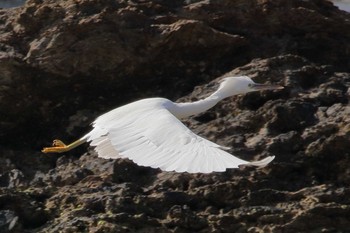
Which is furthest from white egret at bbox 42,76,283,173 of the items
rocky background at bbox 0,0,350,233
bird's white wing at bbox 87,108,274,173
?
rocky background at bbox 0,0,350,233

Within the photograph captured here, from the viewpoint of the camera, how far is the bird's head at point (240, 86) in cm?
749

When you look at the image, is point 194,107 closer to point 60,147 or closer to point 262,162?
point 60,147

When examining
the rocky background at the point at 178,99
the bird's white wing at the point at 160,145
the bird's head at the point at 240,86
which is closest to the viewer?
the bird's white wing at the point at 160,145

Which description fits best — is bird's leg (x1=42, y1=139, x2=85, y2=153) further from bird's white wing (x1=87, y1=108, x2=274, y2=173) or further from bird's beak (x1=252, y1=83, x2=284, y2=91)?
bird's beak (x1=252, y1=83, x2=284, y2=91)

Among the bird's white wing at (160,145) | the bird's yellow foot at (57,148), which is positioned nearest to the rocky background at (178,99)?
the bird's yellow foot at (57,148)

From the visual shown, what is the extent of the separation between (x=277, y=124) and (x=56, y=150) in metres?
1.44

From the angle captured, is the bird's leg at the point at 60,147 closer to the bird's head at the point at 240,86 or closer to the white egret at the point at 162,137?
the white egret at the point at 162,137

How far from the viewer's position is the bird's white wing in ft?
20.9

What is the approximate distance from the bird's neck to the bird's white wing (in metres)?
0.21

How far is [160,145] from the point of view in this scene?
6.78m

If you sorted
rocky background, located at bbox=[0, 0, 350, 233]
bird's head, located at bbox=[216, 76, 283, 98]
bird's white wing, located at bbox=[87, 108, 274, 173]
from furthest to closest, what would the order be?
bird's head, located at bbox=[216, 76, 283, 98] < rocky background, located at bbox=[0, 0, 350, 233] < bird's white wing, located at bbox=[87, 108, 274, 173]

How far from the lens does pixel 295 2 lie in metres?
Result: 8.43

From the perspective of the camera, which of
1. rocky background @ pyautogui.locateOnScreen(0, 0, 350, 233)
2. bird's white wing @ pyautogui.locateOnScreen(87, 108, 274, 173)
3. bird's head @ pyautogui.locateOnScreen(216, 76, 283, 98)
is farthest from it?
bird's head @ pyautogui.locateOnScreen(216, 76, 283, 98)

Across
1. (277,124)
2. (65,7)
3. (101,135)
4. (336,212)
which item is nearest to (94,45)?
(65,7)
